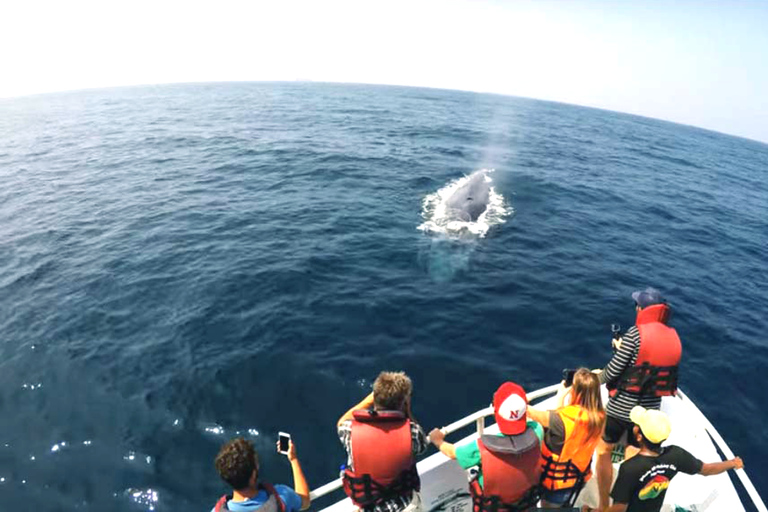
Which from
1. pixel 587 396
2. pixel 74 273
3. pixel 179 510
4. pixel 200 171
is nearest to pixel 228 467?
pixel 587 396

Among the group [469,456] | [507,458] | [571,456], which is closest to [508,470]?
[507,458]

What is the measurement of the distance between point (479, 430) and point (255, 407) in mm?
6912

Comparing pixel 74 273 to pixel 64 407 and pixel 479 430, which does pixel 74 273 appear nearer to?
pixel 64 407

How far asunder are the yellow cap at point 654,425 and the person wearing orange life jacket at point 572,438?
43 centimetres

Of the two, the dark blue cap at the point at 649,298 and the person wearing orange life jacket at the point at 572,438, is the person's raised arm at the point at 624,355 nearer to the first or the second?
the dark blue cap at the point at 649,298

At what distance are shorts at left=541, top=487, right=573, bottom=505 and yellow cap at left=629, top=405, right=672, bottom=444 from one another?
1.31 m

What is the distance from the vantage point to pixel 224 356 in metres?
12.4

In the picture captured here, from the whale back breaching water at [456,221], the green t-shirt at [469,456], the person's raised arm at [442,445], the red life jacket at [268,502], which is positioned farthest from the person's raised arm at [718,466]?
the whale back breaching water at [456,221]

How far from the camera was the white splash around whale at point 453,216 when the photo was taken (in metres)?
21.1

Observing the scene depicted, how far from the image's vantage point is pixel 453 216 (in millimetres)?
22562

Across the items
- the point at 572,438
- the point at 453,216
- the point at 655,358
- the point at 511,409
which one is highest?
the point at 511,409

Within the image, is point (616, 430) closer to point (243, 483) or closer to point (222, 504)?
point (243, 483)

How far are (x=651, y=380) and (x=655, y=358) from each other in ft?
1.29

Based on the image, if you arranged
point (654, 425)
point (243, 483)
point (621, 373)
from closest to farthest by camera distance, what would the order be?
point (243, 483) < point (654, 425) < point (621, 373)
